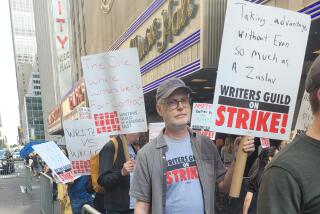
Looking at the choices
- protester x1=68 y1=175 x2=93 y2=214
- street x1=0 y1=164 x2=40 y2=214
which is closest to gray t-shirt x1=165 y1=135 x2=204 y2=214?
protester x1=68 y1=175 x2=93 y2=214

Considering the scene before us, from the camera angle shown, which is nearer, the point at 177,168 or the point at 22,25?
the point at 177,168

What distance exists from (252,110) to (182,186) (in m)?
0.74

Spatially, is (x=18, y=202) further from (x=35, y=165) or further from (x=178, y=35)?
(x=35, y=165)

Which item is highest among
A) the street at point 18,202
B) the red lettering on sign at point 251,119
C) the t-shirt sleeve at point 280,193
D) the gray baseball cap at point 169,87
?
the gray baseball cap at point 169,87

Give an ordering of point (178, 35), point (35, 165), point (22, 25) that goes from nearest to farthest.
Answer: point (178, 35) < point (35, 165) < point (22, 25)

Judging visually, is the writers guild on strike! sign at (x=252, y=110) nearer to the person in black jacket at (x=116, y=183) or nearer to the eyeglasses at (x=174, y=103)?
the eyeglasses at (x=174, y=103)

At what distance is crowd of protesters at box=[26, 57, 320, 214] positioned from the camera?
4.22ft

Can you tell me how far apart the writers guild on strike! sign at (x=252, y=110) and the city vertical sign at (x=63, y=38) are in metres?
34.1

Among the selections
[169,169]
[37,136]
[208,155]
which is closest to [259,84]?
[208,155]

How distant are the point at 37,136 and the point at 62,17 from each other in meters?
80.0

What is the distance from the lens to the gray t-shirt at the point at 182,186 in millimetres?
2264

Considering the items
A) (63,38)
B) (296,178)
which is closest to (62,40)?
(63,38)

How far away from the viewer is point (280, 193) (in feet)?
4.22

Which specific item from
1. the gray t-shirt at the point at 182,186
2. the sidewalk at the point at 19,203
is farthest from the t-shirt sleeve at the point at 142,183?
the sidewalk at the point at 19,203
